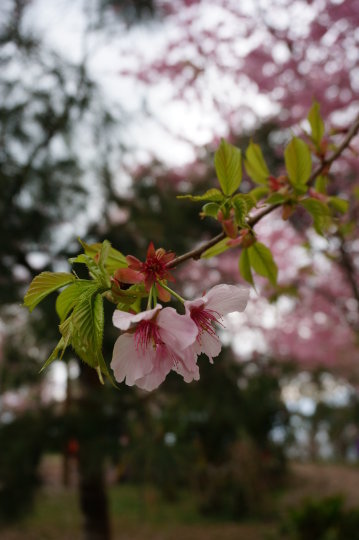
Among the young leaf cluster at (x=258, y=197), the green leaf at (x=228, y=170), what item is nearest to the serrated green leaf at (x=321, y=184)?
the young leaf cluster at (x=258, y=197)

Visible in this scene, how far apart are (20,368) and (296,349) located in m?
4.37

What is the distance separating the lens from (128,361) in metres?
0.35

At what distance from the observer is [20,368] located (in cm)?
307

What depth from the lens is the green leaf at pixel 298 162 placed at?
0.53m

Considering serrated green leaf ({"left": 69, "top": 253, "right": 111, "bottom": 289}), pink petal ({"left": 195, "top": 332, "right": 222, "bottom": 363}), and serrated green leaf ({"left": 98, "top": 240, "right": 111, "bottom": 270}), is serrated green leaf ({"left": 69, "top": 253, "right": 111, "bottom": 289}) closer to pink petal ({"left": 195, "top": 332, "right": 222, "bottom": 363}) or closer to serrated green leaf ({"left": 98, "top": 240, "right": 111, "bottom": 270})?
serrated green leaf ({"left": 98, "top": 240, "right": 111, "bottom": 270})

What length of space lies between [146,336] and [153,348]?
0.01m

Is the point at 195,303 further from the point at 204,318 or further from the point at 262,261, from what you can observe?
the point at 262,261

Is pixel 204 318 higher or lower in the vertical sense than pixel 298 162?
lower

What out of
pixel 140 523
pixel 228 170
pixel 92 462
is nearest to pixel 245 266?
pixel 228 170

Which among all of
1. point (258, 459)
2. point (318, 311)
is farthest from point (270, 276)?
point (318, 311)

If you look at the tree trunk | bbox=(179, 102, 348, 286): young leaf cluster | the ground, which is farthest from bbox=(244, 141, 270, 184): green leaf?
the ground

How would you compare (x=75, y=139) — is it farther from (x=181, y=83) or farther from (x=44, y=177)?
(x=181, y=83)

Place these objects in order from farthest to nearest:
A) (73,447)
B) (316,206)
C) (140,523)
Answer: (140,523)
(73,447)
(316,206)

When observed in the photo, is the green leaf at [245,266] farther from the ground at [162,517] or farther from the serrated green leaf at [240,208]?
the ground at [162,517]
